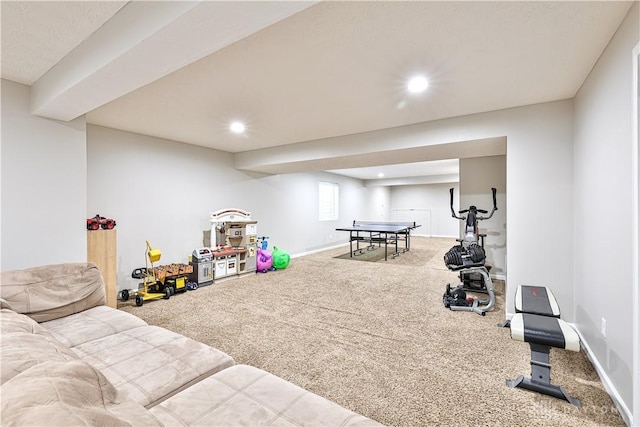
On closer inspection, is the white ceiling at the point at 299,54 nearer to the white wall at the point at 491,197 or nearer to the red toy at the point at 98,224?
the red toy at the point at 98,224

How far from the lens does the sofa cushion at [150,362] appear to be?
1.27 metres

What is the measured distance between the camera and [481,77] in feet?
7.63

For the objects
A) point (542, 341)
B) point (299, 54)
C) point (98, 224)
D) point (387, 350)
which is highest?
point (299, 54)

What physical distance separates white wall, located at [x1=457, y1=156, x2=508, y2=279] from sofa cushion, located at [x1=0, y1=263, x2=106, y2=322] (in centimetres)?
544

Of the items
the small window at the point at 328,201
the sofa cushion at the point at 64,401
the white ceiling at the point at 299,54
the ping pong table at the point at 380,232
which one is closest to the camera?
the sofa cushion at the point at 64,401

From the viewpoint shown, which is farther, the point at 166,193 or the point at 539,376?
the point at 166,193

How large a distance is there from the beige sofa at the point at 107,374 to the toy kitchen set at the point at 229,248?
7.54 feet

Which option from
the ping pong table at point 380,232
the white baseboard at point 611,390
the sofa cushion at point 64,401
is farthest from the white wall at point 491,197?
the sofa cushion at point 64,401

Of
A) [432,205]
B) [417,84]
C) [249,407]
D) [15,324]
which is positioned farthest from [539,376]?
[432,205]

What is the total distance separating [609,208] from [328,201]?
704 centimetres

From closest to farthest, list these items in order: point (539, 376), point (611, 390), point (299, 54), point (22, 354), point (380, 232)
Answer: point (22, 354) < point (611, 390) < point (539, 376) < point (299, 54) < point (380, 232)

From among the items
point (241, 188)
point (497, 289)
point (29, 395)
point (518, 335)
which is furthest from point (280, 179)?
point (29, 395)

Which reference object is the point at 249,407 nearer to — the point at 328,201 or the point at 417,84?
the point at 417,84

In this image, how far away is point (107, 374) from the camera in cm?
135
